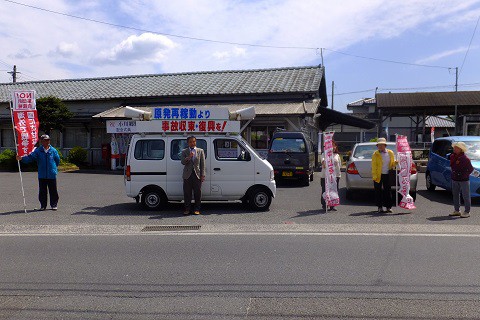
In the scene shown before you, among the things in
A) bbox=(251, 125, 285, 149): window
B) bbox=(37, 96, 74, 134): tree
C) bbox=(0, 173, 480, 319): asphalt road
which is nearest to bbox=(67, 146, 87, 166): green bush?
bbox=(37, 96, 74, 134): tree

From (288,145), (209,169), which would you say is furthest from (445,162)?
(209,169)

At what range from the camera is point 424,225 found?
27.3 feet

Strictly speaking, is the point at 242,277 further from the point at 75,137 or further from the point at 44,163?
the point at 75,137

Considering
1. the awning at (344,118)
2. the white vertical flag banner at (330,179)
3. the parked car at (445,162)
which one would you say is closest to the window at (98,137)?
the awning at (344,118)

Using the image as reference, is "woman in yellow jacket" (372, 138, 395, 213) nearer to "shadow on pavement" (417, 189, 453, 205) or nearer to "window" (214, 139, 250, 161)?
"shadow on pavement" (417, 189, 453, 205)

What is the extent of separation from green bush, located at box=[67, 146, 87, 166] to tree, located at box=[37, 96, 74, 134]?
1.50 metres

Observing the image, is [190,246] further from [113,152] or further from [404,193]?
[113,152]

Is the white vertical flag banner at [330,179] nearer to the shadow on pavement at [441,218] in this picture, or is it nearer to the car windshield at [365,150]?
the shadow on pavement at [441,218]

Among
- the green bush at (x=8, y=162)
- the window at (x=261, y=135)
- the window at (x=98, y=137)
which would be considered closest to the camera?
the window at (x=261, y=135)

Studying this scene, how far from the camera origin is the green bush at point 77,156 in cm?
2497

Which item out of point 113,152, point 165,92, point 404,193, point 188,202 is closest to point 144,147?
point 188,202

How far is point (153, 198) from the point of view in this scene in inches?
399

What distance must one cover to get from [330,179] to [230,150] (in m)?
2.43

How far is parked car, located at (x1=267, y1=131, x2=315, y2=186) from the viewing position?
1570 centimetres
